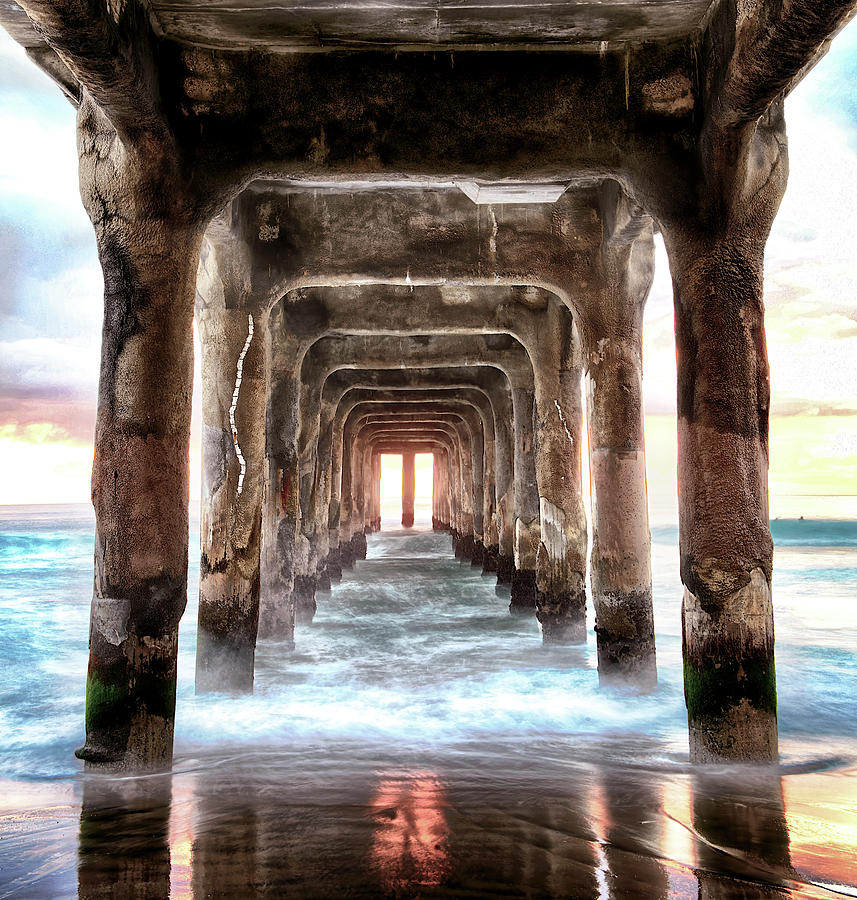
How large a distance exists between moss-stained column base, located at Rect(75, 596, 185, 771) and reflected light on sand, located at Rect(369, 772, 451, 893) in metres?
1.18

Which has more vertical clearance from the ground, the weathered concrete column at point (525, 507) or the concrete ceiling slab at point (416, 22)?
the concrete ceiling slab at point (416, 22)

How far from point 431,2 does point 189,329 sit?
2093mm

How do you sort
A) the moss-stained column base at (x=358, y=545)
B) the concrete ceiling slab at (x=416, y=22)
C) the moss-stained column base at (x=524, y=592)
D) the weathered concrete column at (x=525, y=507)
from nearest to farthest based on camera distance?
the concrete ceiling slab at (x=416, y=22) → the weathered concrete column at (x=525, y=507) → the moss-stained column base at (x=524, y=592) → the moss-stained column base at (x=358, y=545)

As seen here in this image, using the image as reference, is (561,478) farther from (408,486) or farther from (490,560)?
(408,486)

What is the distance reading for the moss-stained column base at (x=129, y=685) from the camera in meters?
3.84

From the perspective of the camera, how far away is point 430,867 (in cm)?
263

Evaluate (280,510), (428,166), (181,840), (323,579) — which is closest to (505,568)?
(323,579)

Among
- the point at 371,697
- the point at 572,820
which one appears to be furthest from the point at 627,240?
the point at 572,820

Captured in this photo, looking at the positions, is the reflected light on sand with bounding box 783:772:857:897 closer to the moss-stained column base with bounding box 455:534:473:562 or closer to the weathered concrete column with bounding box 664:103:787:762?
the weathered concrete column with bounding box 664:103:787:762

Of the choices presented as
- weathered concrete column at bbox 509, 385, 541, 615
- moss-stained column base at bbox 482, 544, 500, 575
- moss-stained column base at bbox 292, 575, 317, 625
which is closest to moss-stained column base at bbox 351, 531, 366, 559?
moss-stained column base at bbox 482, 544, 500, 575

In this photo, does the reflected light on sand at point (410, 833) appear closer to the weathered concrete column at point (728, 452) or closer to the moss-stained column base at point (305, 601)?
the weathered concrete column at point (728, 452)

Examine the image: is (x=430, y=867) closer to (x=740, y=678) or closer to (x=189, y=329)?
(x=740, y=678)

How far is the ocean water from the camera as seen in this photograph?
8.52ft

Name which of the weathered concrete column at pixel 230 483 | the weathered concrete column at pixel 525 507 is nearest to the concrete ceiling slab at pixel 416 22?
the weathered concrete column at pixel 230 483
